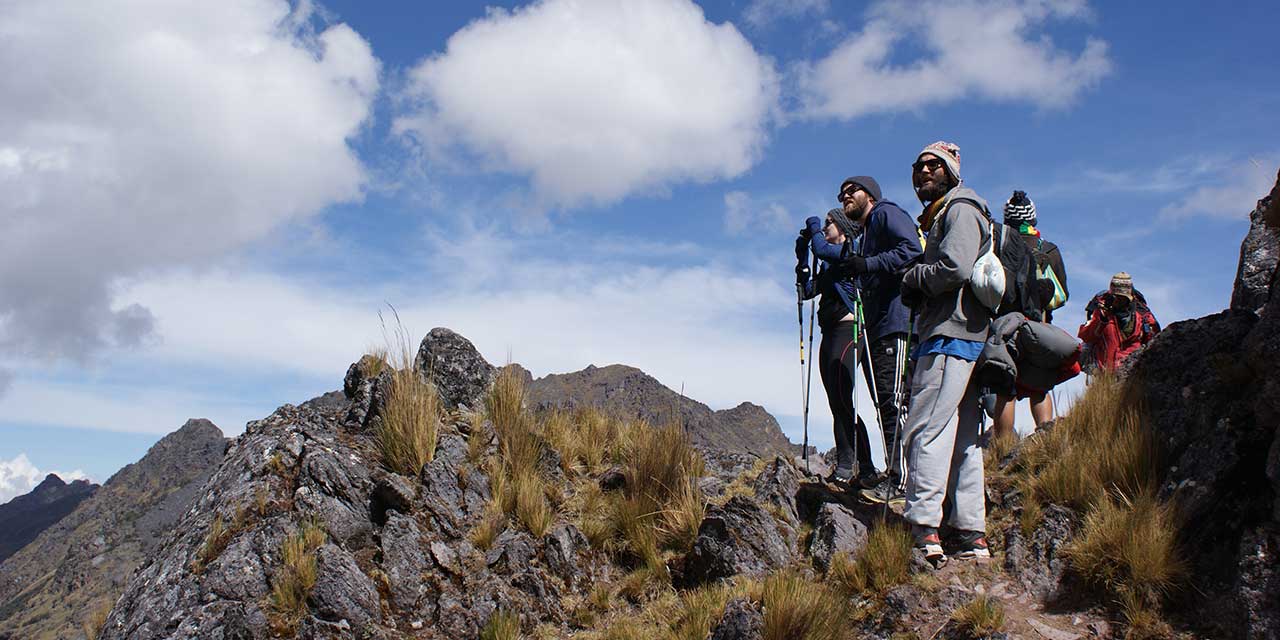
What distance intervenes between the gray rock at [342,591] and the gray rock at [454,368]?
2720mm

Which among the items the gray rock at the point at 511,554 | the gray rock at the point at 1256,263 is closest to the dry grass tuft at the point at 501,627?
the gray rock at the point at 511,554

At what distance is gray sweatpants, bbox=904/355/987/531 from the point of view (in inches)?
194

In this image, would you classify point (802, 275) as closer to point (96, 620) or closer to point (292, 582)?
point (292, 582)

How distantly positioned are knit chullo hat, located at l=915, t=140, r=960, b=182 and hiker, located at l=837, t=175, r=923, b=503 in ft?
1.89

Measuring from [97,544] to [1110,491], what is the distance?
641 feet

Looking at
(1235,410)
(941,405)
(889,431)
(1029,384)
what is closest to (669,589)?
(889,431)

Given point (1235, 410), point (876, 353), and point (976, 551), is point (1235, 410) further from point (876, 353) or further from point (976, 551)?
point (876, 353)

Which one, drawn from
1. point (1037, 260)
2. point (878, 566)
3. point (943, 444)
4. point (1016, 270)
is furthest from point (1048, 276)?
point (878, 566)

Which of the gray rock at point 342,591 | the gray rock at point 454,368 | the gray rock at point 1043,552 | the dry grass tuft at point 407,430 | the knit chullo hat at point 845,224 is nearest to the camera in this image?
the gray rock at point 1043,552

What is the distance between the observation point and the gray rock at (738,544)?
227 inches

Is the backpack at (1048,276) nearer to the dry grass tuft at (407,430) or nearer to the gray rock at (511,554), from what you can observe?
the gray rock at (511,554)

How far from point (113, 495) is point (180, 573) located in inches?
9153

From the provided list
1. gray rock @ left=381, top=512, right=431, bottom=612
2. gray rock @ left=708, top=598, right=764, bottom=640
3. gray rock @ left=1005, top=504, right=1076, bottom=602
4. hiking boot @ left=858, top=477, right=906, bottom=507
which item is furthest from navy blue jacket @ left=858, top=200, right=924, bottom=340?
gray rock @ left=381, top=512, right=431, bottom=612

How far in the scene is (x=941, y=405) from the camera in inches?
194
